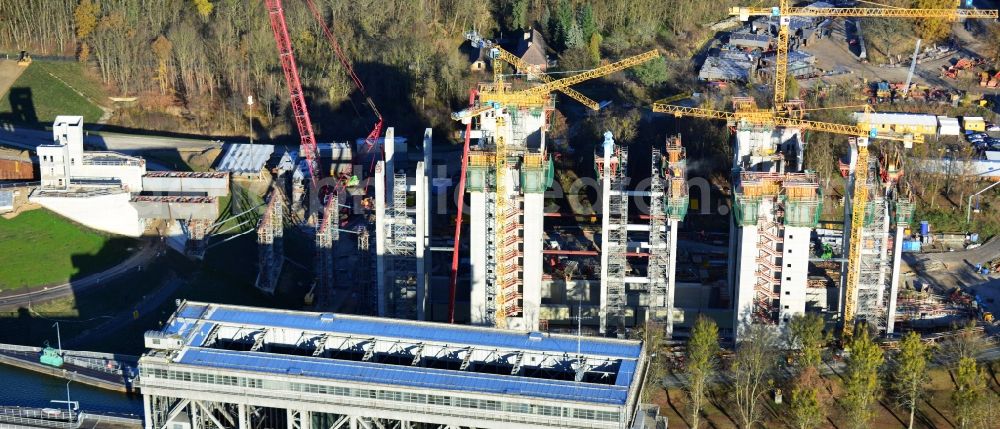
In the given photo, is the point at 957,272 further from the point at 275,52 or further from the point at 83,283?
the point at 275,52

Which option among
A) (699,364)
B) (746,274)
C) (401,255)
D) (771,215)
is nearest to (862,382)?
(699,364)

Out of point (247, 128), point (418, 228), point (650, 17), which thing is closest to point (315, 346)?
point (418, 228)

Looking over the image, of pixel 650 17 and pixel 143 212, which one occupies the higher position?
pixel 650 17

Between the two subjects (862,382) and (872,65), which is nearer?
(862,382)

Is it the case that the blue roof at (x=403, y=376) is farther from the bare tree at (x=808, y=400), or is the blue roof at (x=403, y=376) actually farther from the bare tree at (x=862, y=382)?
the bare tree at (x=862, y=382)

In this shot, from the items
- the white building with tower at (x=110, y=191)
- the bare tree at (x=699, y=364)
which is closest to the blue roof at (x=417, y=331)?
the bare tree at (x=699, y=364)

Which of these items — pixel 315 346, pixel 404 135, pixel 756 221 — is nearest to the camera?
pixel 315 346

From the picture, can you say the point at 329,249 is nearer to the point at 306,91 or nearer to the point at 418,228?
the point at 418,228
